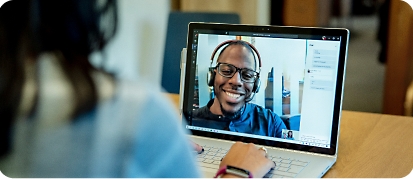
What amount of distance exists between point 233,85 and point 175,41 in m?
0.77

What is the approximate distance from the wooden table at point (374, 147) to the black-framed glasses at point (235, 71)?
28 cm

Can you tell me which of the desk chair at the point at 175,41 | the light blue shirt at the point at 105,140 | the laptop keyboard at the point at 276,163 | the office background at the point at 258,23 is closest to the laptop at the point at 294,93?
the laptop keyboard at the point at 276,163

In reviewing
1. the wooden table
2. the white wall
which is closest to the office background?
the white wall

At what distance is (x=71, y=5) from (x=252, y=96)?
0.61m

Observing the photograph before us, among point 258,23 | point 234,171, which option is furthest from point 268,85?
point 258,23

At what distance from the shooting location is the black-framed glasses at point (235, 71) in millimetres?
1051

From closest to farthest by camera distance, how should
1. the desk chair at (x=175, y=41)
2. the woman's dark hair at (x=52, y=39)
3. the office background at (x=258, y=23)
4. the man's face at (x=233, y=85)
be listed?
1. the woman's dark hair at (x=52, y=39)
2. the man's face at (x=233, y=85)
3. the desk chair at (x=175, y=41)
4. the office background at (x=258, y=23)

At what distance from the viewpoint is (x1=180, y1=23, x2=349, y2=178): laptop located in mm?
979

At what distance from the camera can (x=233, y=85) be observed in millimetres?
1064

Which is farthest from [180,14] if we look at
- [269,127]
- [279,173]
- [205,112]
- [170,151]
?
[170,151]

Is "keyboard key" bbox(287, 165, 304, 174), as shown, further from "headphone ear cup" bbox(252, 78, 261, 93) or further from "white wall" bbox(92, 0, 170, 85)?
"white wall" bbox(92, 0, 170, 85)

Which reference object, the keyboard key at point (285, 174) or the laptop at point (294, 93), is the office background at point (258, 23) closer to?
the laptop at point (294, 93)

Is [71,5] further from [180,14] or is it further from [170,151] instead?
[180,14]

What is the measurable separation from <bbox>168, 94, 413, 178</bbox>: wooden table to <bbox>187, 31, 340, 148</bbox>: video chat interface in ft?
0.27
